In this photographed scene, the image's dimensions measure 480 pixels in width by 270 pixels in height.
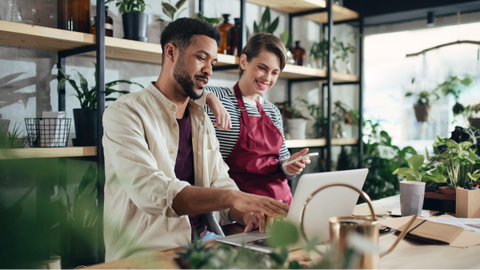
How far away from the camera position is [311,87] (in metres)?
3.82

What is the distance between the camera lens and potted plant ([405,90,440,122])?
356 centimetres

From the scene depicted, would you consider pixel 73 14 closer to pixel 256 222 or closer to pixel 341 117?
pixel 256 222

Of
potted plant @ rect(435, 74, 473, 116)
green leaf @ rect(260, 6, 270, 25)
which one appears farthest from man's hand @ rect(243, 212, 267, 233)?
potted plant @ rect(435, 74, 473, 116)

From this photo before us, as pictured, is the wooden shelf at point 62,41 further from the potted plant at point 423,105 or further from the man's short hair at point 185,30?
the potted plant at point 423,105

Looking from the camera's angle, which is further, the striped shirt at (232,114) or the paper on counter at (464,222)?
the striped shirt at (232,114)

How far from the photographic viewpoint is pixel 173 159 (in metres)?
1.44

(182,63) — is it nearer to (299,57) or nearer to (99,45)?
(99,45)

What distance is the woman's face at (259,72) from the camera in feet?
6.63

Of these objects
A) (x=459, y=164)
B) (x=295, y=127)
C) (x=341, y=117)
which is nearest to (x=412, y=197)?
(x=459, y=164)

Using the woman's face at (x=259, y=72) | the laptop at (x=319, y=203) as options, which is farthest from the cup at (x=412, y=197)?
the woman's face at (x=259, y=72)

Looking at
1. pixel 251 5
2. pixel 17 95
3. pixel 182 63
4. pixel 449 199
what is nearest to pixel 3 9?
pixel 17 95

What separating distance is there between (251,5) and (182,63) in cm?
191

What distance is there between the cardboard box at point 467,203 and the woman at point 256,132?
675 millimetres

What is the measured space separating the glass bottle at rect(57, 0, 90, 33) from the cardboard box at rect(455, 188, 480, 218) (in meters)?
1.83
